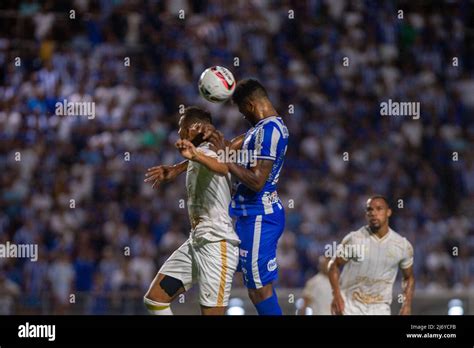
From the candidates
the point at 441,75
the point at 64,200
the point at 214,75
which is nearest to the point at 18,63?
the point at 64,200

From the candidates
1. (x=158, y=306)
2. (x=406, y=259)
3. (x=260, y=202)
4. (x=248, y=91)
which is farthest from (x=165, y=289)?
(x=406, y=259)

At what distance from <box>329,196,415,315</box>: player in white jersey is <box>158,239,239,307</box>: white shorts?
4.95ft

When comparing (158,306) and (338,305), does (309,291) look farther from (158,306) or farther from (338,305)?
(158,306)

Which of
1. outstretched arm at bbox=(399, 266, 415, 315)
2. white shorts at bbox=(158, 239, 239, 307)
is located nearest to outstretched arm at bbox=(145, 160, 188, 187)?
white shorts at bbox=(158, 239, 239, 307)

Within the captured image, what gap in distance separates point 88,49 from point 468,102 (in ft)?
16.6

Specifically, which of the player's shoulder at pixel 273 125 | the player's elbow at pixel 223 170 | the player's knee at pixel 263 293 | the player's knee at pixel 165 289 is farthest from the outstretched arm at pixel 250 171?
the player's knee at pixel 165 289

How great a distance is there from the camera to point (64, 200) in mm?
12688

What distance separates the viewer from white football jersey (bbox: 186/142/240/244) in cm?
749

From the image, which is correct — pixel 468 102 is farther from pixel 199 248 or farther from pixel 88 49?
pixel 199 248

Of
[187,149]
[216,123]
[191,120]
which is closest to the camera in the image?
[187,149]

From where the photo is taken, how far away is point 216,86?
7773 mm

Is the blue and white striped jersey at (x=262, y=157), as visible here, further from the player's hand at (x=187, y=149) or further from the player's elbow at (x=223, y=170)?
the player's hand at (x=187, y=149)

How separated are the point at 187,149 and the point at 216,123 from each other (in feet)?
20.5
